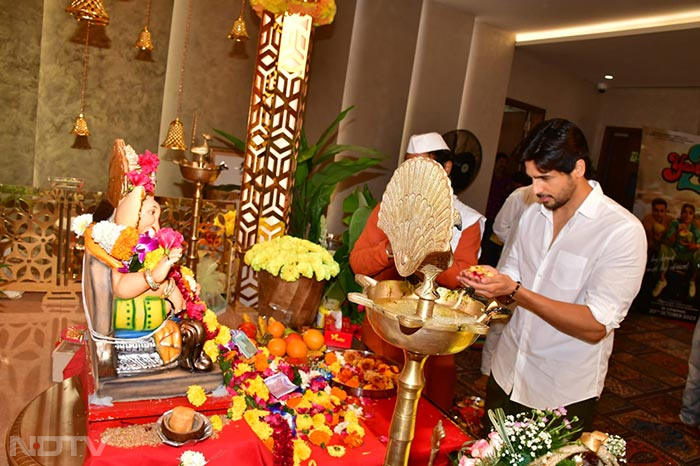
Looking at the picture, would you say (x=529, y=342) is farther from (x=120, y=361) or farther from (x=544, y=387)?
(x=120, y=361)

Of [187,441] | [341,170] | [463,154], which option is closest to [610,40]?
[463,154]

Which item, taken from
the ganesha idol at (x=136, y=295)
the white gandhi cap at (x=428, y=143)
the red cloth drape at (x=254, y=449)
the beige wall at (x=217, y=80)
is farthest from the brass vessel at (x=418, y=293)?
the beige wall at (x=217, y=80)

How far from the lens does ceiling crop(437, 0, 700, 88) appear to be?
5.38m

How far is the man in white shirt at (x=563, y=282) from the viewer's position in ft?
6.90

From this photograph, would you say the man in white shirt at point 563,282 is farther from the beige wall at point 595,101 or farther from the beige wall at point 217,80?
the beige wall at point 595,101

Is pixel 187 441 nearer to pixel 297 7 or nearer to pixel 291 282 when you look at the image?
pixel 291 282

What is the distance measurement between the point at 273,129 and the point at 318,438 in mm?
2424

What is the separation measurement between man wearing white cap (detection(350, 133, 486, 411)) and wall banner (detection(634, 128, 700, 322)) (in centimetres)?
656

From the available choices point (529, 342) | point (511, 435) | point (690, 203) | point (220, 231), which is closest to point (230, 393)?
point (511, 435)

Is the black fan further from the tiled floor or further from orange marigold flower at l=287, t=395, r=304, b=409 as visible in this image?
orange marigold flower at l=287, t=395, r=304, b=409

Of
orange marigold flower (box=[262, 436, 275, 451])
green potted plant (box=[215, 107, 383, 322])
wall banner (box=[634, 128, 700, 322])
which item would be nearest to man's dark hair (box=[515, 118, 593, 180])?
orange marigold flower (box=[262, 436, 275, 451])

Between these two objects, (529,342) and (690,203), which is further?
(690,203)

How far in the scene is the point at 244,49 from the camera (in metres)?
6.55

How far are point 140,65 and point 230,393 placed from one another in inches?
196
